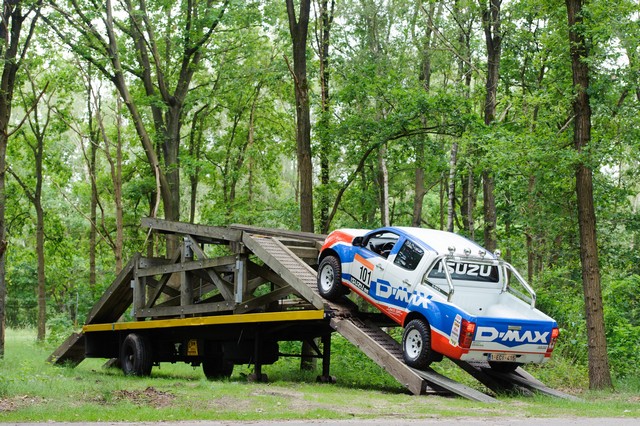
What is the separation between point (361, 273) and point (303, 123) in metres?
8.01

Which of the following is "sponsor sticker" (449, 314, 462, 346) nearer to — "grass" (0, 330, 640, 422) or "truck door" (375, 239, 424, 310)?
"grass" (0, 330, 640, 422)

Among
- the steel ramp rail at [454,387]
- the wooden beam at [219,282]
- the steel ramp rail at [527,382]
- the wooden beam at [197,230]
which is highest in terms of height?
the wooden beam at [197,230]

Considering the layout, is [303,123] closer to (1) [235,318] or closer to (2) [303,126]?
(2) [303,126]

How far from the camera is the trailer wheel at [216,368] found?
59.9 ft

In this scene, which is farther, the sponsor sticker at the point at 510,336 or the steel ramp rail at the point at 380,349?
the steel ramp rail at the point at 380,349

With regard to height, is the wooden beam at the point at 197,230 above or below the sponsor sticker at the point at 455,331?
above

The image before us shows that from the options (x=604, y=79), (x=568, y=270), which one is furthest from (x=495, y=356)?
(x=568, y=270)

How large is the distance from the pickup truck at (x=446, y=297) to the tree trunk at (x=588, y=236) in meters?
1.80

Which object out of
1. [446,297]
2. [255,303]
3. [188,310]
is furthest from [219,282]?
[446,297]

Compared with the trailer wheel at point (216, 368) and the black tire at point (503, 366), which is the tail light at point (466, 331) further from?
the trailer wheel at point (216, 368)

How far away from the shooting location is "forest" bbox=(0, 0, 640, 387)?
15.9m

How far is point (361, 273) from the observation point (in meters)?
14.4

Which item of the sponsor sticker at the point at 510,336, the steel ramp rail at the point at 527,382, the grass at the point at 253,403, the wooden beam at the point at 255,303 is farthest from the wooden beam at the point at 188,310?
the sponsor sticker at the point at 510,336

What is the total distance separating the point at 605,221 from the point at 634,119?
6829 millimetres
